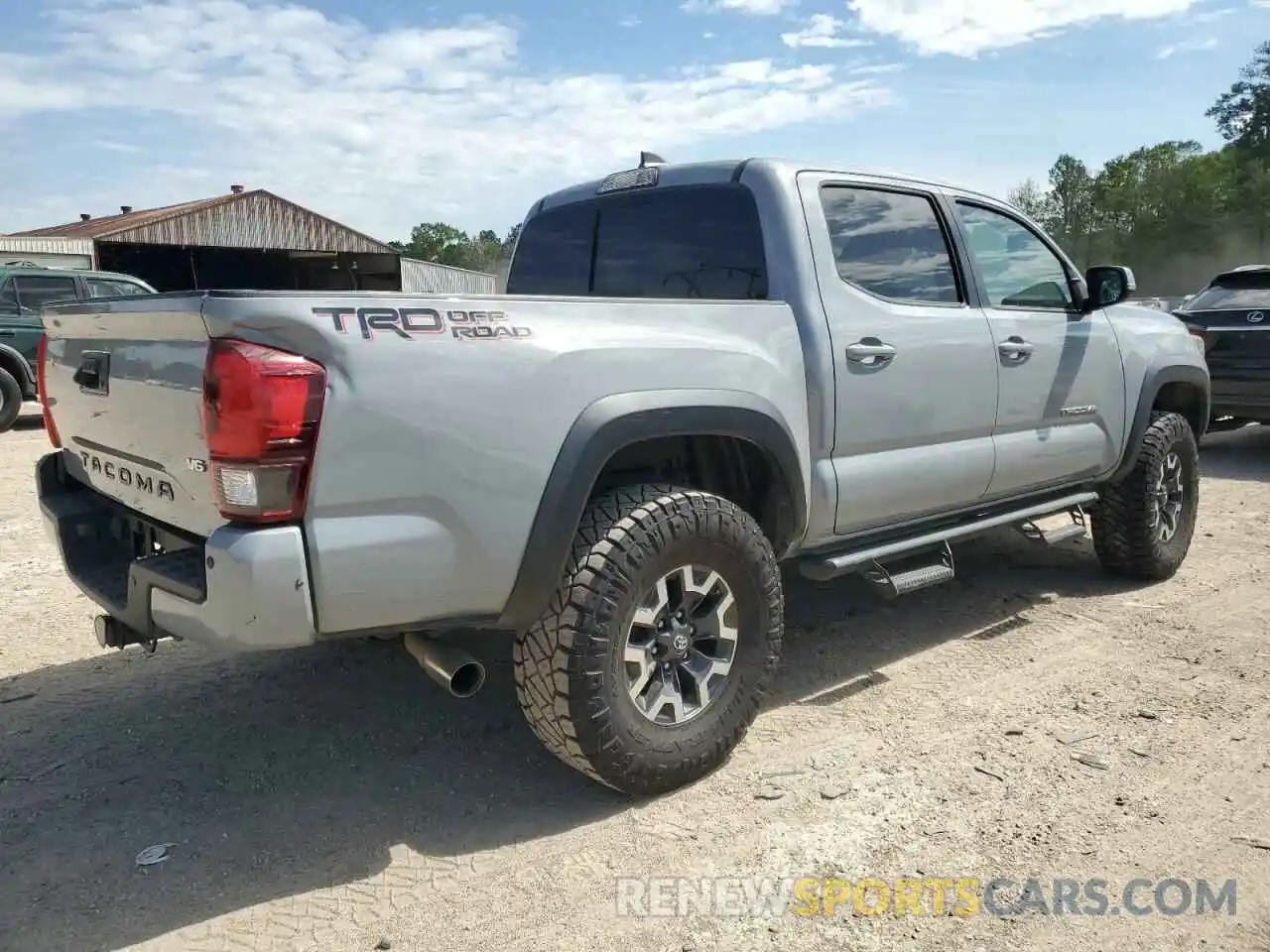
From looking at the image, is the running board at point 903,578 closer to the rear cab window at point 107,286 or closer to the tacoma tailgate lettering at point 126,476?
the tacoma tailgate lettering at point 126,476

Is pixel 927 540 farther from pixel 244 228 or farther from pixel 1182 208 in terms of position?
pixel 1182 208

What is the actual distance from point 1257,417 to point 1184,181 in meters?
54.9

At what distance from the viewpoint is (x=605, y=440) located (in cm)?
267

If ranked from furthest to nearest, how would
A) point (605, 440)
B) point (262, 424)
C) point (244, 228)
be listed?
point (244, 228) → point (605, 440) → point (262, 424)

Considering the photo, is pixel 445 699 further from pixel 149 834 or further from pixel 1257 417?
pixel 1257 417

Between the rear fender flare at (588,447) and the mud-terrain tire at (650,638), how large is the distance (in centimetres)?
10

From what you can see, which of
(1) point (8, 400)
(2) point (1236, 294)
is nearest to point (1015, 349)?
(2) point (1236, 294)

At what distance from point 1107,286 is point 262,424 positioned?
3.99 metres

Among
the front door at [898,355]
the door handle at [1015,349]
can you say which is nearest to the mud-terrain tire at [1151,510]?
the door handle at [1015,349]

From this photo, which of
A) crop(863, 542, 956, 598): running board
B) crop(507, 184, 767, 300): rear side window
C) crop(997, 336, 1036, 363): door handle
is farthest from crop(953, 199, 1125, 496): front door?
crop(507, 184, 767, 300): rear side window

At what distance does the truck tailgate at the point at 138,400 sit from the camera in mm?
2348

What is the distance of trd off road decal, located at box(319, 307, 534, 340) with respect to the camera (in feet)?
7.41

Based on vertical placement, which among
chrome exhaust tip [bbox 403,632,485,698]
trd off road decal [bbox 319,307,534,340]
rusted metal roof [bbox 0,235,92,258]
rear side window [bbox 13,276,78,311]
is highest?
rusted metal roof [bbox 0,235,92,258]

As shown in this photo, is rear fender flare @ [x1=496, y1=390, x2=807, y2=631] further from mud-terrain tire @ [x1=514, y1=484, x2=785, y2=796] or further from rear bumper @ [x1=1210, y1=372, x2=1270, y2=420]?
rear bumper @ [x1=1210, y1=372, x2=1270, y2=420]
